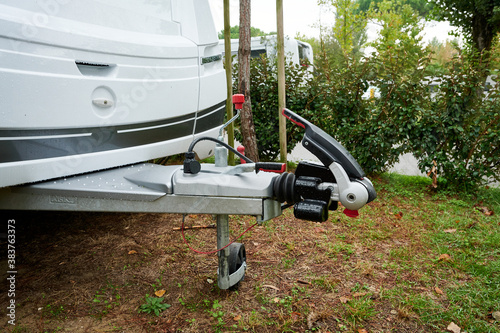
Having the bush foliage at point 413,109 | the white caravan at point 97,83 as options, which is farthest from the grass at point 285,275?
the white caravan at point 97,83

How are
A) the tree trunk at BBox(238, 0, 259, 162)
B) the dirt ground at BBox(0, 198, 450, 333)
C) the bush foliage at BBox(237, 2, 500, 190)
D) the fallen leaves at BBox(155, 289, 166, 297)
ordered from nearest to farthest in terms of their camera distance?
the dirt ground at BBox(0, 198, 450, 333)
the fallen leaves at BBox(155, 289, 166, 297)
the bush foliage at BBox(237, 2, 500, 190)
the tree trunk at BBox(238, 0, 259, 162)

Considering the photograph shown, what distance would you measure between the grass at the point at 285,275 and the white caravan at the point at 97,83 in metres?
0.90

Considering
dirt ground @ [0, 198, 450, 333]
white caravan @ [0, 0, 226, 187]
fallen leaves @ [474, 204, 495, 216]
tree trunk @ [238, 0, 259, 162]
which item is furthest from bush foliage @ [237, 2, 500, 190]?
white caravan @ [0, 0, 226, 187]

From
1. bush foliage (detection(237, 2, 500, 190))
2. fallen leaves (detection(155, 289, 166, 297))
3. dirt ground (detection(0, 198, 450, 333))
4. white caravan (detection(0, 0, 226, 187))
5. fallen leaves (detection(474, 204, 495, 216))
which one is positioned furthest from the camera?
bush foliage (detection(237, 2, 500, 190))

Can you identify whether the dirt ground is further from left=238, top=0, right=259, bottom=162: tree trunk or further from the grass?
left=238, top=0, right=259, bottom=162: tree trunk

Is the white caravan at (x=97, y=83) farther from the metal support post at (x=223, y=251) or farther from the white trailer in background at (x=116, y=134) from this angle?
the metal support post at (x=223, y=251)

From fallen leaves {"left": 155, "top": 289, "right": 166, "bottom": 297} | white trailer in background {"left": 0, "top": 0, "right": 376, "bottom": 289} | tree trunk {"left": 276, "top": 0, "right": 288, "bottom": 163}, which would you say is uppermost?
tree trunk {"left": 276, "top": 0, "right": 288, "bottom": 163}

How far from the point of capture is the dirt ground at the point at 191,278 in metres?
2.22

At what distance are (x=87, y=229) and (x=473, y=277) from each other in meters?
3.13

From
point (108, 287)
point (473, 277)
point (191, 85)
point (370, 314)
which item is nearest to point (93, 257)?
point (108, 287)

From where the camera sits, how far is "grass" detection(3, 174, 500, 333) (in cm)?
223

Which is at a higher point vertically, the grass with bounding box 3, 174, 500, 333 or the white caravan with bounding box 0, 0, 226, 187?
the white caravan with bounding box 0, 0, 226, 187

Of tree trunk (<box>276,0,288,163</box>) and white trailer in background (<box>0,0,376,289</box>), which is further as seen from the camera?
tree trunk (<box>276,0,288,163</box>)

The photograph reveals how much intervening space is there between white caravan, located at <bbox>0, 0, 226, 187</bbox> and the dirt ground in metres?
0.89
